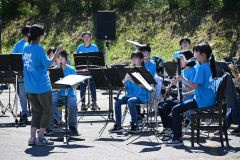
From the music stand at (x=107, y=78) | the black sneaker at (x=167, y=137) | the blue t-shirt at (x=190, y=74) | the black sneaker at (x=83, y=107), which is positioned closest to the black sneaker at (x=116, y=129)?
the music stand at (x=107, y=78)

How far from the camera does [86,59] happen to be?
16609 millimetres

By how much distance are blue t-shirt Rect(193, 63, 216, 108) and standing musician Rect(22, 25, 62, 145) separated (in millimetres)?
2316

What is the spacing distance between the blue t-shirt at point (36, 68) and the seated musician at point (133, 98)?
6.51 feet

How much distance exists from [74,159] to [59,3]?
81.5ft

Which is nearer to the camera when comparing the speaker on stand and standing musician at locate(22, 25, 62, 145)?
standing musician at locate(22, 25, 62, 145)

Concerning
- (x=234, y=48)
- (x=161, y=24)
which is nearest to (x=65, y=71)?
(x=234, y=48)

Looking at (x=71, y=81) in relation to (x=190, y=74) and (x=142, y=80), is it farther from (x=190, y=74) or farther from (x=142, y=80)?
(x=190, y=74)

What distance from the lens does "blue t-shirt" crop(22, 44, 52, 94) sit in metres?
12.1

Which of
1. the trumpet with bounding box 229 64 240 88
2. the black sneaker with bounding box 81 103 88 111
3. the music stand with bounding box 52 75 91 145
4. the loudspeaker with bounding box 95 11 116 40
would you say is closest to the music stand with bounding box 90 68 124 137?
the music stand with bounding box 52 75 91 145

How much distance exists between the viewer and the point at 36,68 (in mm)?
12141

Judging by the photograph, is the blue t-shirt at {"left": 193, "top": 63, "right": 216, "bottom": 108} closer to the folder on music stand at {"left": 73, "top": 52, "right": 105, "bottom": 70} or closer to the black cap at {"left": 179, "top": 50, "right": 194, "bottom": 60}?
the black cap at {"left": 179, "top": 50, "right": 194, "bottom": 60}

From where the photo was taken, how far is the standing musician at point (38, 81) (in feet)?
39.7

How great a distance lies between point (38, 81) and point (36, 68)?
217mm

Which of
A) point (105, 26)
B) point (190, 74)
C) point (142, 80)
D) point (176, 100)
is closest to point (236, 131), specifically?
point (176, 100)
